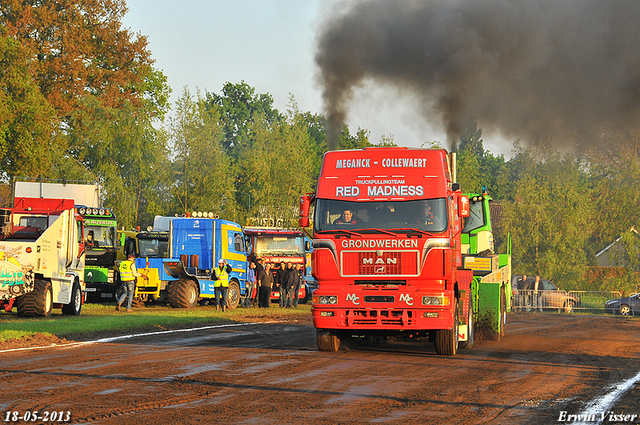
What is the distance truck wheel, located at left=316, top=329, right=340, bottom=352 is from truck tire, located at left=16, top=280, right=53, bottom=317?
10.7 m

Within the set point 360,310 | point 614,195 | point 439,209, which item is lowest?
point 360,310

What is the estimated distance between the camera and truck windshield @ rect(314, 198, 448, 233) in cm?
1454

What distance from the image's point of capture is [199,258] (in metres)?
31.3

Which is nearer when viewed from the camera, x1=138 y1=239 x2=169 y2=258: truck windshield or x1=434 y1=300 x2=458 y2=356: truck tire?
x1=434 y1=300 x2=458 y2=356: truck tire

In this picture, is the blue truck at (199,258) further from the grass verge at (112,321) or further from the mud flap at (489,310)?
the mud flap at (489,310)

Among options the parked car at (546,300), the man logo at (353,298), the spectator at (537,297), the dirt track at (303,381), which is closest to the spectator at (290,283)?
the parked car at (546,300)

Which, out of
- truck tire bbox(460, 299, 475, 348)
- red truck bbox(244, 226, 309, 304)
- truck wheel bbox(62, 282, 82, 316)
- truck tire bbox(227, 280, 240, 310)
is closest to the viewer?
truck tire bbox(460, 299, 475, 348)

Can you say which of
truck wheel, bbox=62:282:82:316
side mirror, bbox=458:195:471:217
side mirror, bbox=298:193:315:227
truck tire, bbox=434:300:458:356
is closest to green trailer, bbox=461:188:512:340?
truck tire, bbox=434:300:458:356

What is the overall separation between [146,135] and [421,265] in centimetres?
3513

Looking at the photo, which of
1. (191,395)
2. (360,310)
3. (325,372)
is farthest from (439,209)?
(191,395)

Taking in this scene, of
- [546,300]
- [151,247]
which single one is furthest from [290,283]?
[546,300]

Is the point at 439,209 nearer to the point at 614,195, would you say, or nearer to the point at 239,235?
the point at 239,235

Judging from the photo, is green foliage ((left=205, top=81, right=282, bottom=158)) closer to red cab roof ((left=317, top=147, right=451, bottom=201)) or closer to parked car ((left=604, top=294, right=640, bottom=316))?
parked car ((left=604, top=294, right=640, bottom=316))

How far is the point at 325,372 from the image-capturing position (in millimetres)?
12695
